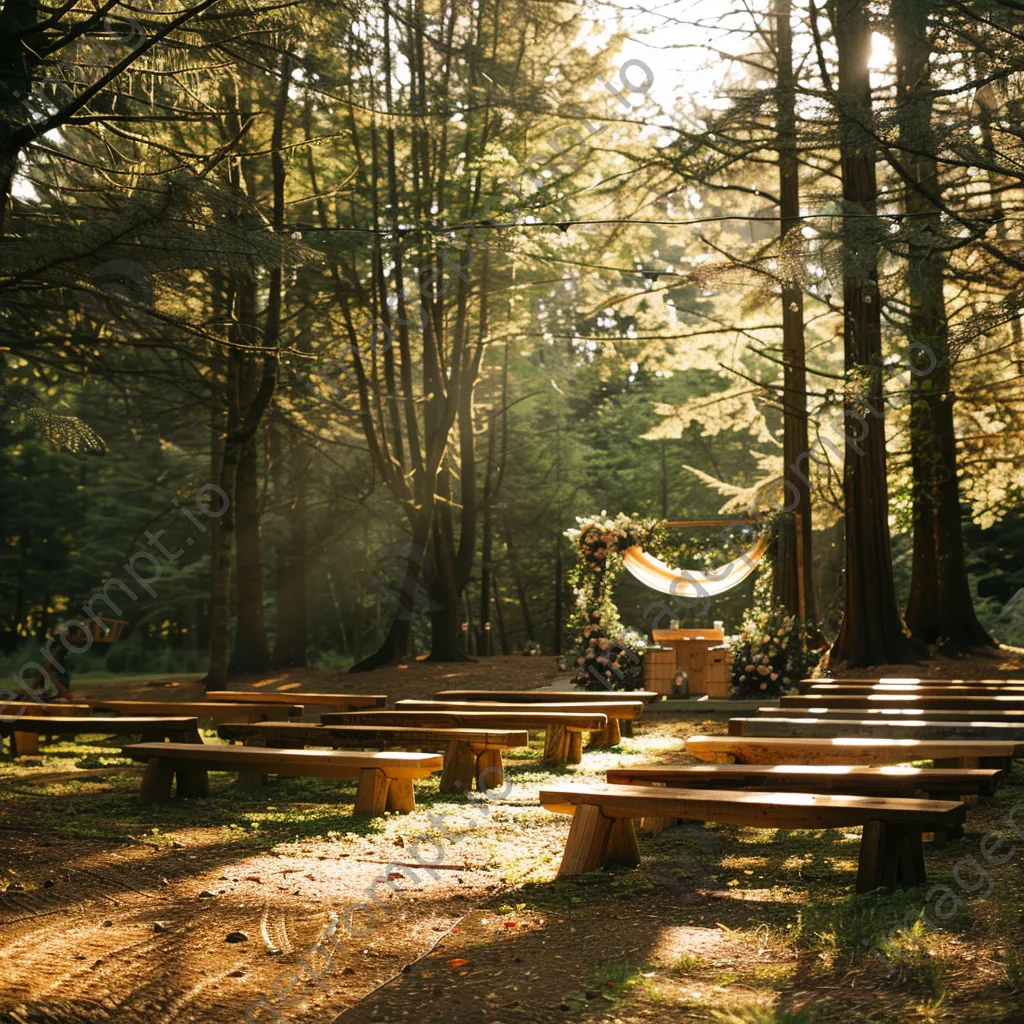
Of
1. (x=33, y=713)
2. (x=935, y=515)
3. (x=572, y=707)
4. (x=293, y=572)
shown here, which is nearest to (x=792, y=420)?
(x=935, y=515)

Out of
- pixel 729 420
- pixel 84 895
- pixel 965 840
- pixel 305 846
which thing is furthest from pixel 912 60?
pixel 84 895

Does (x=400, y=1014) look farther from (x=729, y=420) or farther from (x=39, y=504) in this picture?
(x=39, y=504)

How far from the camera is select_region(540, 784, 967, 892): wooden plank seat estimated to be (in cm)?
363

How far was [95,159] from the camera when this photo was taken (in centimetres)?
840

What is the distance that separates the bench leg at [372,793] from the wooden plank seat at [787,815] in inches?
61.1

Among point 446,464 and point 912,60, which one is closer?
point 912,60

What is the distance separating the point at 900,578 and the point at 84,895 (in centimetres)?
1975

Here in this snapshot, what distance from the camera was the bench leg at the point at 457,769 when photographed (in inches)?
252

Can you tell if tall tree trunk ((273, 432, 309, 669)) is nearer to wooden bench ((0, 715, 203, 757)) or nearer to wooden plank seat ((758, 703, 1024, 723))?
wooden bench ((0, 715, 203, 757))

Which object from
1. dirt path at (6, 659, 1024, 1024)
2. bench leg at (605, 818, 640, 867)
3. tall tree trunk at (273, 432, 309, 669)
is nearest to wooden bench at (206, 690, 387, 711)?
dirt path at (6, 659, 1024, 1024)

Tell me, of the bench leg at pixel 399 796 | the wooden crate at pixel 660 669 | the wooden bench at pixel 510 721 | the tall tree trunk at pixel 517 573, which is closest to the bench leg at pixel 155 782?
the wooden bench at pixel 510 721

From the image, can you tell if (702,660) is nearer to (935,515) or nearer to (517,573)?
(935,515)

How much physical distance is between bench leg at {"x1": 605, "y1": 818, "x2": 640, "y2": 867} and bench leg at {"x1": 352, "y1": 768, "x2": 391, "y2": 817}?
1550 mm

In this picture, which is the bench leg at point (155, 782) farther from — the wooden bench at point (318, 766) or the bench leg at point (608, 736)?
the bench leg at point (608, 736)
